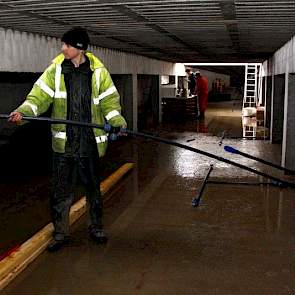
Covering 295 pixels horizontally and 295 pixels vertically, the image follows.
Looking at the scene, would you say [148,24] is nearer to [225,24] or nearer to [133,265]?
[225,24]

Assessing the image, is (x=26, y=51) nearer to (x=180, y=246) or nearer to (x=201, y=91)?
(x=180, y=246)

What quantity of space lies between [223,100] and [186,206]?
23916 millimetres

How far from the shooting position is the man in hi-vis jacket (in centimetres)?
375

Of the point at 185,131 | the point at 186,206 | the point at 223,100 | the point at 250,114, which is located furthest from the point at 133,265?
the point at 223,100

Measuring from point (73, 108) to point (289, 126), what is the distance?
14.0ft

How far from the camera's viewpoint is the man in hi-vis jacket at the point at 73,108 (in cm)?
375

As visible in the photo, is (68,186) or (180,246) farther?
(180,246)

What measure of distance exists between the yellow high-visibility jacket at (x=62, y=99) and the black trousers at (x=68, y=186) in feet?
0.49

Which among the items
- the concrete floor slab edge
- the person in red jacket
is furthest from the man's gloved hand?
the person in red jacket

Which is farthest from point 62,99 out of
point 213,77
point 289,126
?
point 213,77

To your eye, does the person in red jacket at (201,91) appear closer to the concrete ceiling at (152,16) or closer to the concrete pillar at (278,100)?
the concrete pillar at (278,100)

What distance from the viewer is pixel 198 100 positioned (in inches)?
670

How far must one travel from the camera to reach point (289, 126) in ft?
22.6

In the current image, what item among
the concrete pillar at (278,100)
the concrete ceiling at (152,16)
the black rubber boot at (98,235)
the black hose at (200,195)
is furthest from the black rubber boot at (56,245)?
the concrete pillar at (278,100)
